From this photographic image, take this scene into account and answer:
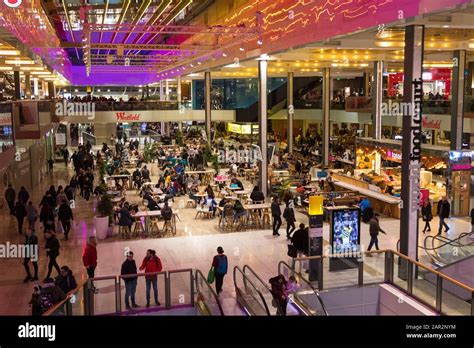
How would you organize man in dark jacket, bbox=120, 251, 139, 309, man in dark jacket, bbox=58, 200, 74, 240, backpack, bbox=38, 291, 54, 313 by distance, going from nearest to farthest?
1. backpack, bbox=38, 291, 54, 313
2. man in dark jacket, bbox=120, 251, 139, 309
3. man in dark jacket, bbox=58, 200, 74, 240

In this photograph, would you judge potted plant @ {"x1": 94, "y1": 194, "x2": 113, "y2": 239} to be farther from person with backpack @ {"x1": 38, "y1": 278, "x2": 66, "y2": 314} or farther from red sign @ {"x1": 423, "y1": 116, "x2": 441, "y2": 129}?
red sign @ {"x1": 423, "y1": 116, "x2": 441, "y2": 129}

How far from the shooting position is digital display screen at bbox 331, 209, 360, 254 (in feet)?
40.8

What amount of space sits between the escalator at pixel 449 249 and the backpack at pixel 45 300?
8.45 metres

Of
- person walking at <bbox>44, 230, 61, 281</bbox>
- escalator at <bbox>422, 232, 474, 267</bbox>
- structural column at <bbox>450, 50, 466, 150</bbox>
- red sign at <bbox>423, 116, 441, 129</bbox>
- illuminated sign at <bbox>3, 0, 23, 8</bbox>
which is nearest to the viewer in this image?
illuminated sign at <bbox>3, 0, 23, 8</bbox>

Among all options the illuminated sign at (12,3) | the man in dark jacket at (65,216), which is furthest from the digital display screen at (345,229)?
the illuminated sign at (12,3)

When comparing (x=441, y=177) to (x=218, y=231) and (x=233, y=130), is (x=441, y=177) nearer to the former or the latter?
(x=218, y=231)

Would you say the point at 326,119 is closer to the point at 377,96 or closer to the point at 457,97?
the point at 377,96

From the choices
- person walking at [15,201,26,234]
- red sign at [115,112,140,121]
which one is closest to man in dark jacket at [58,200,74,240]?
person walking at [15,201,26,234]

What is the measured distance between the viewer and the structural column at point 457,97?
63.5 feet

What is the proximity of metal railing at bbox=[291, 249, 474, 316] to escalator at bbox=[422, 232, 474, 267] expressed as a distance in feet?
6.31

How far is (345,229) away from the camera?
12547 mm

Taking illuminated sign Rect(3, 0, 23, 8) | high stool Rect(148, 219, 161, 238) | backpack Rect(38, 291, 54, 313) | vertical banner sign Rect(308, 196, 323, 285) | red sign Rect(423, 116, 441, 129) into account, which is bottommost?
high stool Rect(148, 219, 161, 238)

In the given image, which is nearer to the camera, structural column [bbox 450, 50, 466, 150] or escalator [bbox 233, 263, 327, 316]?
escalator [bbox 233, 263, 327, 316]

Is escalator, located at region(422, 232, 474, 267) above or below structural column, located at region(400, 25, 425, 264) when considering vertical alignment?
below
